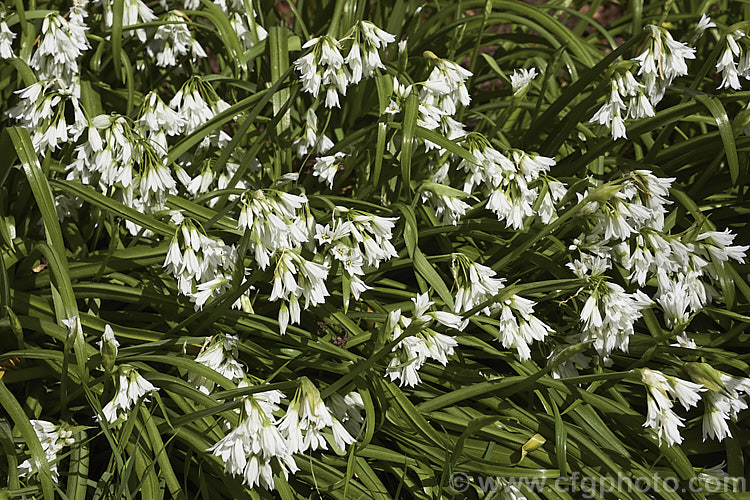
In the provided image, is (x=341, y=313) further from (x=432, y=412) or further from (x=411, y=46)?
(x=411, y=46)

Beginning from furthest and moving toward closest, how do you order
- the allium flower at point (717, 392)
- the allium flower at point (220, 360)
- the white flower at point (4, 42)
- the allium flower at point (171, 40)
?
the allium flower at point (171, 40), the white flower at point (4, 42), the allium flower at point (220, 360), the allium flower at point (717, 392)

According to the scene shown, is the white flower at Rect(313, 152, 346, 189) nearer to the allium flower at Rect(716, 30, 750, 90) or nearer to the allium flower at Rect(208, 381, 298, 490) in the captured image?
the allium flower at Rect(208, 381, 298, 490)

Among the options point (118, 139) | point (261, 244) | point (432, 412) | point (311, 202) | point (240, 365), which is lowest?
point (432, 412)

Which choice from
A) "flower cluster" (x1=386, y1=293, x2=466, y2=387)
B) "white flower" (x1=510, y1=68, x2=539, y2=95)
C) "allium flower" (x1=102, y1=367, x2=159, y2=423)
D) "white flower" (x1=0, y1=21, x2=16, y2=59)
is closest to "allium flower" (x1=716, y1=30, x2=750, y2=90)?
"white flower" (x1=510, y1=68, x2=539, y2=95)

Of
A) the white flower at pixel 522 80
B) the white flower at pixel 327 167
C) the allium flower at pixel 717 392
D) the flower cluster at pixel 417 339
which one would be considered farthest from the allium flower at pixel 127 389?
the white flower at pixel 522 80

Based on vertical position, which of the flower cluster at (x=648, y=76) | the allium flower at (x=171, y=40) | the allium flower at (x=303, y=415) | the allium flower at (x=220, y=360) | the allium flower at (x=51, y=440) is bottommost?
the allium flower at (x=51, y=440)

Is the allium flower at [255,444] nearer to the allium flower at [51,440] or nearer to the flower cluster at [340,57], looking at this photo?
the allium flower at [51,440]

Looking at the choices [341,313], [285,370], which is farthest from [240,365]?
[341,313]

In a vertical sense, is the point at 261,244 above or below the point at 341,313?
above
